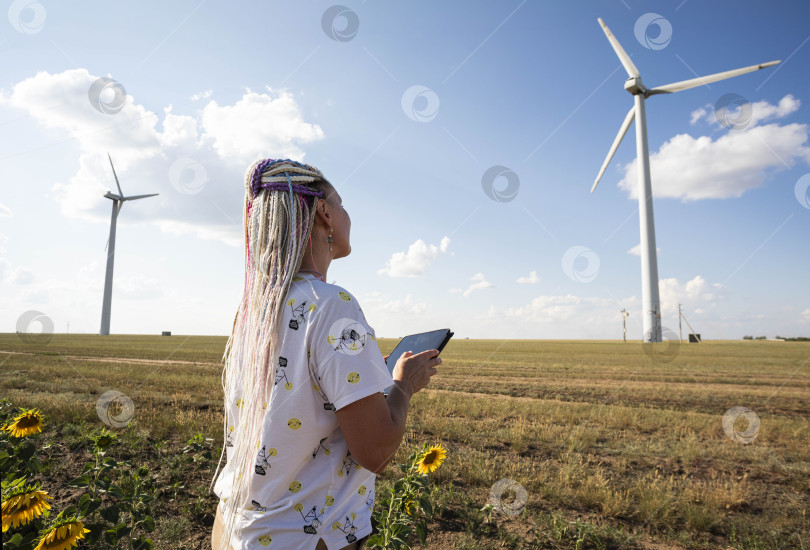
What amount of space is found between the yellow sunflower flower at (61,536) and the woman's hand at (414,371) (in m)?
1.87

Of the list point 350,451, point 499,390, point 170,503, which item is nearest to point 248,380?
point 350,451

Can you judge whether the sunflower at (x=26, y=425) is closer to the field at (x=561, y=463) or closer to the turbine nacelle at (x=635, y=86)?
the field at (x=561, y=463)

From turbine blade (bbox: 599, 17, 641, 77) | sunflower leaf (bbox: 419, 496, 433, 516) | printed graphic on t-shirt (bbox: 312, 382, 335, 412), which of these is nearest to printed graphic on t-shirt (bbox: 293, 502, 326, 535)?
printed graphic on t-shirt (bbox: 312, 382, 335, 412)

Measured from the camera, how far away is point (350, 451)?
1.52m

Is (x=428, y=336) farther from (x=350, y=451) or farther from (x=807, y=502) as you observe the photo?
(x=807, y=502)

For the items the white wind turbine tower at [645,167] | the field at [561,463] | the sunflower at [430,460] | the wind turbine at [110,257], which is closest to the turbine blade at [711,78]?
the white wind turbine tower at [645,167]

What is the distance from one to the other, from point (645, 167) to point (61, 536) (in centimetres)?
6255

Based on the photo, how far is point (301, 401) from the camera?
1.48 m

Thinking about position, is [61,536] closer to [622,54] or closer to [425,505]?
[425,505]

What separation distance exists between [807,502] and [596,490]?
8.85 feet

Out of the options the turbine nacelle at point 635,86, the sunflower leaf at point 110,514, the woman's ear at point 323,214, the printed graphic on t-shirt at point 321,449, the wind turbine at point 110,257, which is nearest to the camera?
the printed graphic on t-shirt at point 321,449

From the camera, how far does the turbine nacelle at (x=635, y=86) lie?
5134 centimetres

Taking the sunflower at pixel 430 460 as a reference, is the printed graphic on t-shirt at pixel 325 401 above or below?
above

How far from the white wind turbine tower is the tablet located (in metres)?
50.2
